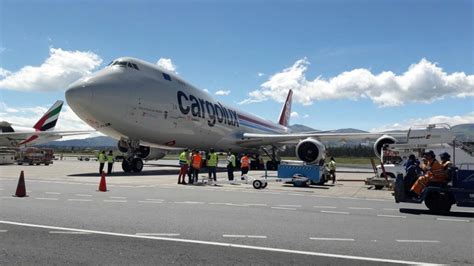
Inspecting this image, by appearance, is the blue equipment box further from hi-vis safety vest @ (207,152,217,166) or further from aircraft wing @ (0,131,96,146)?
aircraft wing @ (0,131,96,146)

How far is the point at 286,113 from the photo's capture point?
5494 centimetres

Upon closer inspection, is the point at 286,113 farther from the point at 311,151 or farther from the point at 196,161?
the point at 196,161

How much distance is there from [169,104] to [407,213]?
17115 millimetres

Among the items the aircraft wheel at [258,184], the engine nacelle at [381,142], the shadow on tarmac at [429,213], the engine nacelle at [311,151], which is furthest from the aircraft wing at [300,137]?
the shadow on tarmac at [429,213]

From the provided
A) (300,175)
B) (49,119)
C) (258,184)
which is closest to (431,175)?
(258,184)

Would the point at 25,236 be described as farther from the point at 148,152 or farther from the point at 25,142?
the point at 25,142

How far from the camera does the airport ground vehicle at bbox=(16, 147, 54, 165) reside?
38.8 meters

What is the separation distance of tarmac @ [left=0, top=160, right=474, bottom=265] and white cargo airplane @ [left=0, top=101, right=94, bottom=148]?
32518 mm

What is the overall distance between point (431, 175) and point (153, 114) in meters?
16.4

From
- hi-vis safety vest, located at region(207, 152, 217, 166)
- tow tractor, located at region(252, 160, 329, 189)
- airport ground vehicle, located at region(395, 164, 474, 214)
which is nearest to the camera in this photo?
airport ground vehicle, located at region(395, 164, 474, 214)

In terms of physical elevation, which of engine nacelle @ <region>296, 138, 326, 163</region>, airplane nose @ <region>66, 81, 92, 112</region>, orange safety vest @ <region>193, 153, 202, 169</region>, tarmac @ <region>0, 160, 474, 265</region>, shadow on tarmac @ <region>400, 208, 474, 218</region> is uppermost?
airplane nose @ <region>66, 81, 92, 112</region>

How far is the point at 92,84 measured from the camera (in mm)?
22172

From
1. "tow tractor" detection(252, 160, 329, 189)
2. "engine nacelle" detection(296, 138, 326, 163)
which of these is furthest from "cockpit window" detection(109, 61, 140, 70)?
"engine nacelle" detection(296, 138, 326, 163)

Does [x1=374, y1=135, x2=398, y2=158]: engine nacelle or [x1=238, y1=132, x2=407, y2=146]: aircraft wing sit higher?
[x1=238, y1=132, x2=407, y2=146]: aircraft wing
